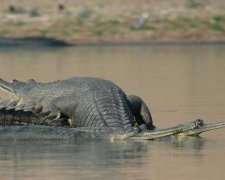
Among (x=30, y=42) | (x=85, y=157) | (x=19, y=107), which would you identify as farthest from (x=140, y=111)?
(x=30, y=42)

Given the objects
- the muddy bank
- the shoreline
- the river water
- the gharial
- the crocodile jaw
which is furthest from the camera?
the shoreline

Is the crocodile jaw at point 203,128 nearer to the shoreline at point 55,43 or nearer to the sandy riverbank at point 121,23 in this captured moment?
the shoreline at point 55,43

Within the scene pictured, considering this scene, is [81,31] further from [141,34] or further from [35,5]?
[35,5]

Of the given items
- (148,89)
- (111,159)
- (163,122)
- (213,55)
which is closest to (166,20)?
(213,55)

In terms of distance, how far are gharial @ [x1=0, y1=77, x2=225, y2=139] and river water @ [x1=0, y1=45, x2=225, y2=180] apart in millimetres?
380

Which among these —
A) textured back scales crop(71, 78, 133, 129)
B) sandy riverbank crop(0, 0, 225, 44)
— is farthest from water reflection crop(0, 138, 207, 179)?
sandy riverbank crop(0, 0, 225, 44)

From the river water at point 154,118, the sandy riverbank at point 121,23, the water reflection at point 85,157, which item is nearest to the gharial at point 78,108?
the river water at point 154,118

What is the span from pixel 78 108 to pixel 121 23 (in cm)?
3257

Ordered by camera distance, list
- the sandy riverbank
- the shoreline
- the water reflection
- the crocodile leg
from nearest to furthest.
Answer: the water reflection
the crocodile leg
the shoreline
the sandy riverbank

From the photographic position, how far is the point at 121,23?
47.4 metres

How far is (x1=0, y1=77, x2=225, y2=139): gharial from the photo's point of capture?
1433cm

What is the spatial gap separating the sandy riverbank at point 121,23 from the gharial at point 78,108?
29197 millimetres

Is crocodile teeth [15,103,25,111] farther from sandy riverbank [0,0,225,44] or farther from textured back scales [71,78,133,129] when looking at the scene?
sandy riverbank [0,0,225,44]

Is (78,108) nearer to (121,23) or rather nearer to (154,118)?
(154,118)
